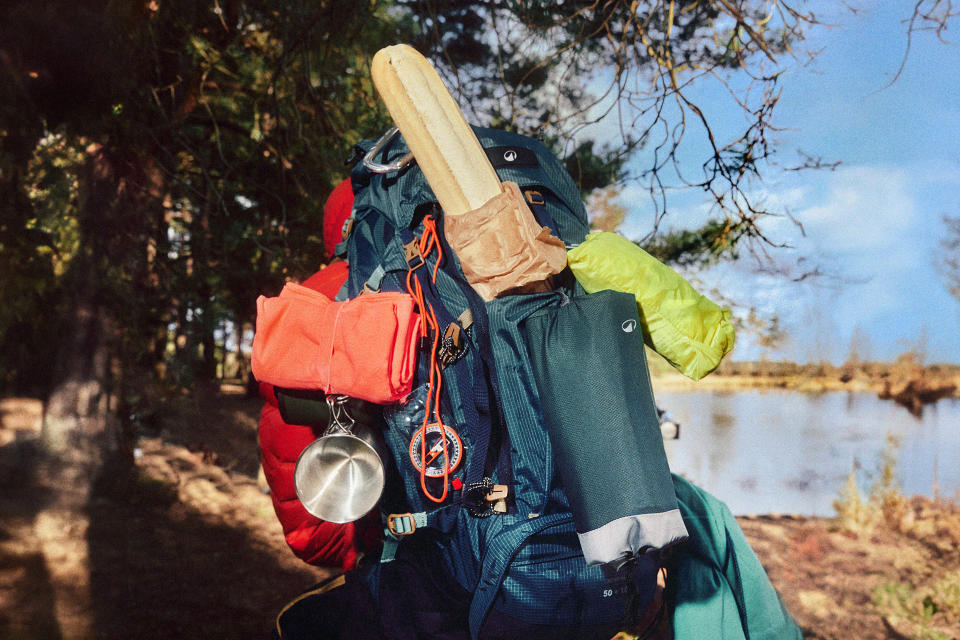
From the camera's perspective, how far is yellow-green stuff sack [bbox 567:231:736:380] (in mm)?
1199

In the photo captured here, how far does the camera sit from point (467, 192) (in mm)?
1243

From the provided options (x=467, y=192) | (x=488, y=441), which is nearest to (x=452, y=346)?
(x=488, y=441)

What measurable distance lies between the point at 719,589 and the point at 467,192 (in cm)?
128

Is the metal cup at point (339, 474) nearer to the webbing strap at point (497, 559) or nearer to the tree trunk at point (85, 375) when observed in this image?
the webbing strap at point (497, 559)

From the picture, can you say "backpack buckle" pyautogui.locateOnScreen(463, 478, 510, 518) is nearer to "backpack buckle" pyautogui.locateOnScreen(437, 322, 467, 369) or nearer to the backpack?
the backpack

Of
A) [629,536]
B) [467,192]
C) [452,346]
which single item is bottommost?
[629,536]

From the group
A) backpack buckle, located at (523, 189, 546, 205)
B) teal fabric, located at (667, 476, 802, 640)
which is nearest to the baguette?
backpack buckle, located at (523, 189, 546, 205)

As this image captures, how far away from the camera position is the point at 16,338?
3.99m

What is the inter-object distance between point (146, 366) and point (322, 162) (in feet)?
7.51

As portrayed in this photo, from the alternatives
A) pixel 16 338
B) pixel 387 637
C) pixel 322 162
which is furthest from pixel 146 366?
pixel 387 637

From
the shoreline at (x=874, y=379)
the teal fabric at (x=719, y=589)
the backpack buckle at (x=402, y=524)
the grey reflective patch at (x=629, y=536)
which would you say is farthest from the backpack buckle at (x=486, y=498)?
the shoreline at (x=874, y=379)

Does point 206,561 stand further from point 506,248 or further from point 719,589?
point 506,248

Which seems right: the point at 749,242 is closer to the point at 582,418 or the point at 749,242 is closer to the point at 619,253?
the point at 619,253

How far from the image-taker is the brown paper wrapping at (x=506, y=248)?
119 cm
